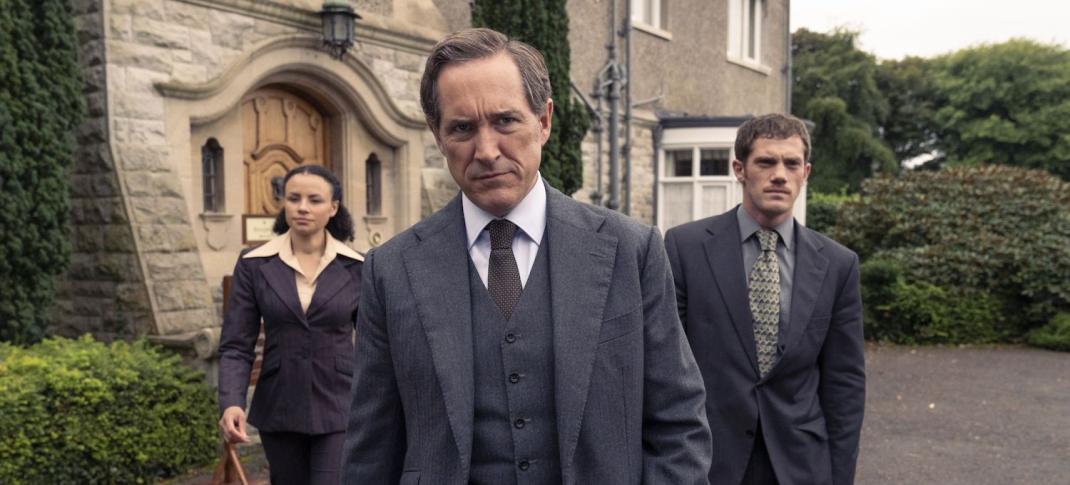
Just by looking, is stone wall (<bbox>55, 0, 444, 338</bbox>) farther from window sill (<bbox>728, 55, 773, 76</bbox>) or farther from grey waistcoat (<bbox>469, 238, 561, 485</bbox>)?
window sill (<bbox>728, 55, 773, 76</bbox>)

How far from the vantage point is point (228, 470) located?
15.3 ft

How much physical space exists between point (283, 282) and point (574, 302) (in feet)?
7.47

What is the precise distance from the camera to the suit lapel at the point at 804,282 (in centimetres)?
297

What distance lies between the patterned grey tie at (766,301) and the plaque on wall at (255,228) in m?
5.41

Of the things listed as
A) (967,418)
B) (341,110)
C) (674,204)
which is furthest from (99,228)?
(674,204)

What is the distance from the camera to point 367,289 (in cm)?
192

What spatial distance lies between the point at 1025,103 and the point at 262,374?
40065 mm

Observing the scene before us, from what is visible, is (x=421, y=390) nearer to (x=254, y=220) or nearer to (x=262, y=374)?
(x=262, y=374)

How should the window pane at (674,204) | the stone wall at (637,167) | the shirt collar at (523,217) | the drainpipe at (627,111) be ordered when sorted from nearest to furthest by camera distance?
the shirt collar at (523,217) → the stone wall at (637,167) → the drainpipe at (627,111) → the window pane at (674,204)

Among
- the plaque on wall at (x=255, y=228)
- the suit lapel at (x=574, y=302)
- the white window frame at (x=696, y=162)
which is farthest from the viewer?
the white window frame at (x=696, y=162)

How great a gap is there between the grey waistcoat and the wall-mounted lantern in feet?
21.8

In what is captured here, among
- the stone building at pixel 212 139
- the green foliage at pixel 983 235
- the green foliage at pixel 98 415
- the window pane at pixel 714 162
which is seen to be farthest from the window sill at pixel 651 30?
the green foliage at pixel 98 415

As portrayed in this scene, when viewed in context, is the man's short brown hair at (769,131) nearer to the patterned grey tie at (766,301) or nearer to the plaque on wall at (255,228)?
the patterned grey tie at (766,301)

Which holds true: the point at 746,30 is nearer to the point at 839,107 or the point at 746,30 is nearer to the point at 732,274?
the point at 732,274
